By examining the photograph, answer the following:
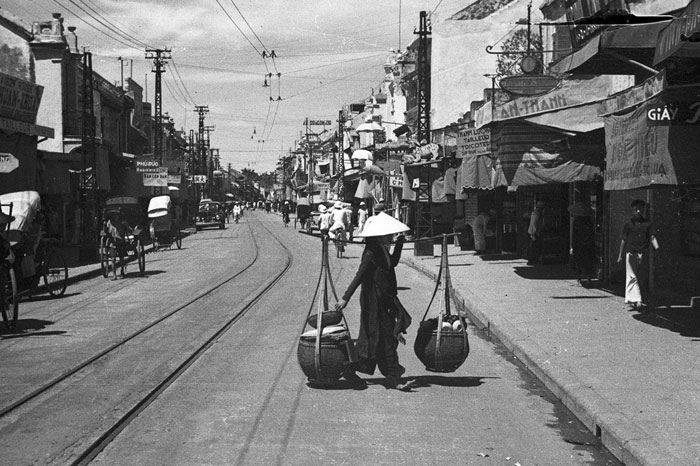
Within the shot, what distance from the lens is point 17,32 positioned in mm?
40031

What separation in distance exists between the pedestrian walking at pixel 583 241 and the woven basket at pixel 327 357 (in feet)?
37.4

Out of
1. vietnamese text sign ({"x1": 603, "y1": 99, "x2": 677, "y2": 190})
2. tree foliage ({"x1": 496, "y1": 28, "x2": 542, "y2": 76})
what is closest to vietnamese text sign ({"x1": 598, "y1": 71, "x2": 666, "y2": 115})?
vietnamese text sign ({"x1": 603, "y1": 99, "x2": 677, "y2": 190})

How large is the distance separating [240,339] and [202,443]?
5723 mm

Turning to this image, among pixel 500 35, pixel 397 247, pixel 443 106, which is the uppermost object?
pixel 500 35

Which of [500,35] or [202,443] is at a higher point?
[500,35]

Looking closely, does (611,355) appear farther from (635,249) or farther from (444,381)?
(635,249)

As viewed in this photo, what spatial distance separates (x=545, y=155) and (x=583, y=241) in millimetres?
2604

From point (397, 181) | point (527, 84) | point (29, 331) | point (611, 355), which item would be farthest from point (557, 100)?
point (397, 181)

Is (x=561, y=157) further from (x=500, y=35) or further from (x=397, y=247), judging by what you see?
(x=500, y=35)

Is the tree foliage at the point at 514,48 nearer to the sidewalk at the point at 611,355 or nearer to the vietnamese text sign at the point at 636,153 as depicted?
the sidewalk at the point at 611,355

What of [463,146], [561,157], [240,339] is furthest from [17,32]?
[240,339]

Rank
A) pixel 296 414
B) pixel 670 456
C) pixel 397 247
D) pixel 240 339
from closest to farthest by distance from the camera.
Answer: pixel 670 456 < pixel 296 414 < pixel 397 247 < pixel 240 339

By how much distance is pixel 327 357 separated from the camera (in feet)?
29.1

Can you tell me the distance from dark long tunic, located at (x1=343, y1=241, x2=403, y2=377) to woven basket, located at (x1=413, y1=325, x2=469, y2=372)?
0.32 m
